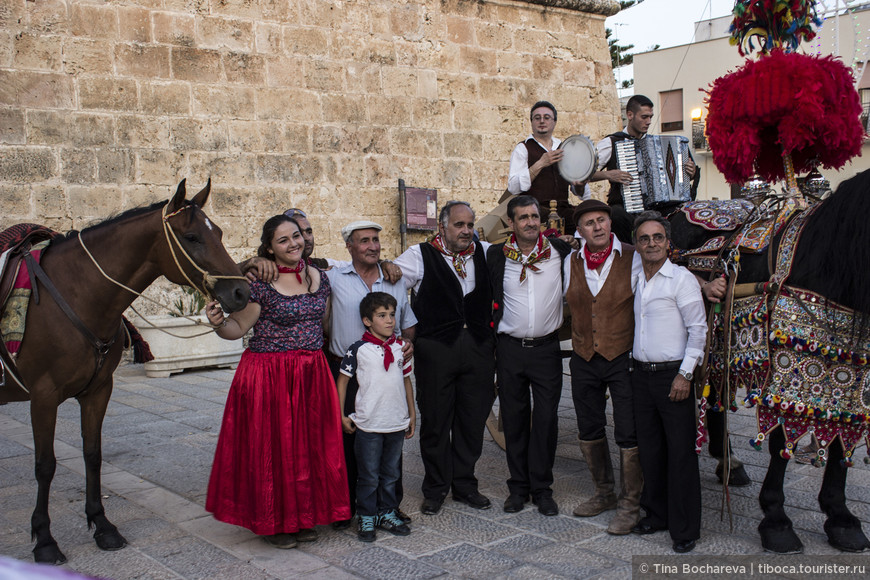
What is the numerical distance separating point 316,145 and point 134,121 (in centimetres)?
223

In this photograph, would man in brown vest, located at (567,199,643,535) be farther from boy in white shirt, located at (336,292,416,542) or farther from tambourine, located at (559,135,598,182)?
tambourine, located at (559,135,598,182)

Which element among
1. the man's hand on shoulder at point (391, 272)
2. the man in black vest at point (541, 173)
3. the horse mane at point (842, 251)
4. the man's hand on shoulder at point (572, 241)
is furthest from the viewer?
the man in black vest at point (541, 173)

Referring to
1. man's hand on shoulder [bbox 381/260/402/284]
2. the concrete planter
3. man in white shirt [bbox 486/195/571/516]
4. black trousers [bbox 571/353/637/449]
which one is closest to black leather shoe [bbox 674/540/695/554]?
black trousers [bbox 571/353/637/449]

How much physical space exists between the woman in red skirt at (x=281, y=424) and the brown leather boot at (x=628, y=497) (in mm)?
1419

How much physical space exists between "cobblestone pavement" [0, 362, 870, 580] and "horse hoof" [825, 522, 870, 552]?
0.05 meters

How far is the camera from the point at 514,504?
4496 millimetres

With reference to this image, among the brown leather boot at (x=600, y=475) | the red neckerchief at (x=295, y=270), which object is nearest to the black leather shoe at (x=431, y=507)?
the brown leather boot at (x=600, y=475)

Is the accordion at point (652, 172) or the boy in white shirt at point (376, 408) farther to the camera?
the accordion at point (652, 172)

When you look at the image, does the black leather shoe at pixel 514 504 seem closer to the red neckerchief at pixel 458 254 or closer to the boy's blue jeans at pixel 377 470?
the boy's blue jeans at pixel 377 470

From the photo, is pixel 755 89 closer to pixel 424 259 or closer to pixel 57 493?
pixel 424 259

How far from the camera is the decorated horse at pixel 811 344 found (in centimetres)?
347

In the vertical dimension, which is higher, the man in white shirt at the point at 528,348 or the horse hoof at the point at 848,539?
the man in white shirt at the point at 528,348

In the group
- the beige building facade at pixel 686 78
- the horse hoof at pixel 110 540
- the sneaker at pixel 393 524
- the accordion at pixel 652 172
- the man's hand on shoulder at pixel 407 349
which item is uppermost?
the beige building facade at pixel 686 78

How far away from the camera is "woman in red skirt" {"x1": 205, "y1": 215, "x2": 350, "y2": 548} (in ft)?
12.9
